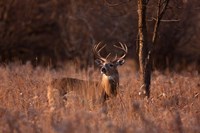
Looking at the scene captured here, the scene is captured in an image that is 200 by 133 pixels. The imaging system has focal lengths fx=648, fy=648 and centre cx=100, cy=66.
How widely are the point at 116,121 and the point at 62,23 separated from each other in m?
19.7

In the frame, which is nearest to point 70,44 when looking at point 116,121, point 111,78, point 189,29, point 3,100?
point 189,29

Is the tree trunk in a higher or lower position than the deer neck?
higher

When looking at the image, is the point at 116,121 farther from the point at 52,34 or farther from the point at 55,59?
the point at 52,34

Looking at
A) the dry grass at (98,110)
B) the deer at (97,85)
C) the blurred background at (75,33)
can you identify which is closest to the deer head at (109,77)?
the deer at (97,85)

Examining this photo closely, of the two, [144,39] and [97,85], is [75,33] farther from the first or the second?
[144,39]

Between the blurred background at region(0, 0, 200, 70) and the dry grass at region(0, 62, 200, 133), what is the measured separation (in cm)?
925

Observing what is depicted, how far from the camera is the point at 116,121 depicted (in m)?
9.08

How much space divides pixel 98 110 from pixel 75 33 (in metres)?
18.8

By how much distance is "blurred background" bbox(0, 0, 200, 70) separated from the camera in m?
25.1

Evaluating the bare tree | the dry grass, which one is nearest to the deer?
the dry grass

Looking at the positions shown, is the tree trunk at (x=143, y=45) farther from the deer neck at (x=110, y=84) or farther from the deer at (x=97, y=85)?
the deer neck at (x=110, y=84)

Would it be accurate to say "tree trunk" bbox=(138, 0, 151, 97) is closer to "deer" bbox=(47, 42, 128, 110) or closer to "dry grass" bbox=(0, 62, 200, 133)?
"dry grass" bbox=(0, 62, 200, 133)

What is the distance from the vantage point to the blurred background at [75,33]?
25.1 meters

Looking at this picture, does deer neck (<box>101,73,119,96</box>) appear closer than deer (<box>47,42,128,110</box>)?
No
